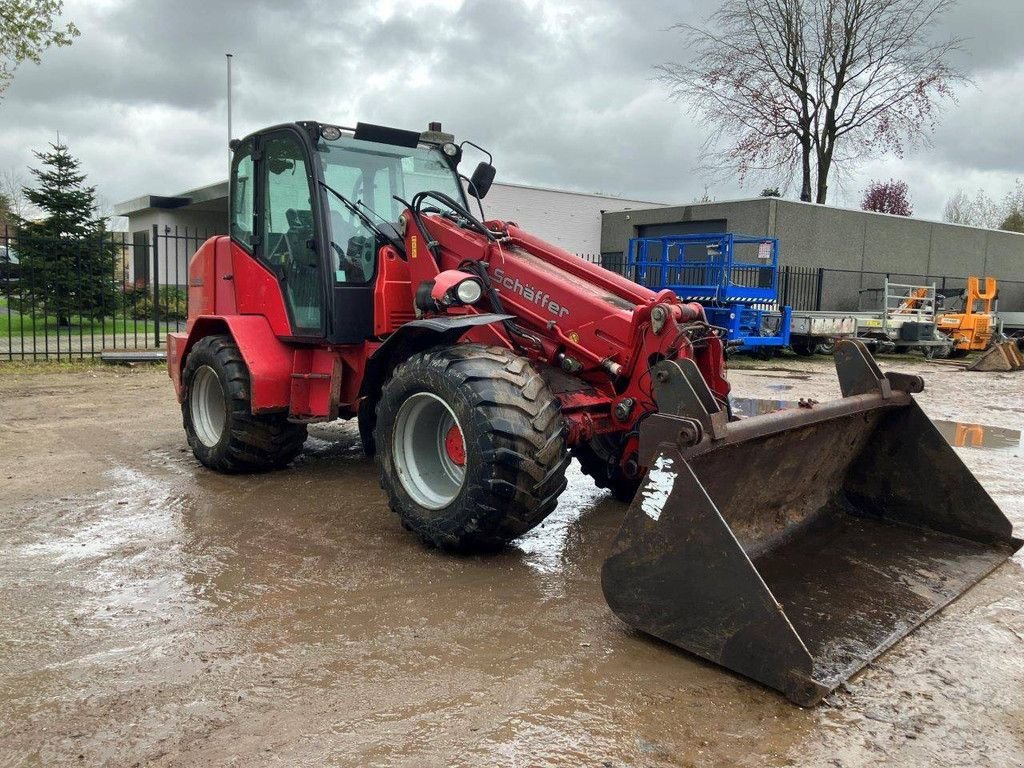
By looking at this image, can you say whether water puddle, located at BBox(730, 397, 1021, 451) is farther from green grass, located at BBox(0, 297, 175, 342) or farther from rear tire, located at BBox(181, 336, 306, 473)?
green grass, located at BBox(0, 297, 175, 342)

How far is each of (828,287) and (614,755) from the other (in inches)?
821

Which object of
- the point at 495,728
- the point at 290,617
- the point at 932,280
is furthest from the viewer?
the point at 932,280

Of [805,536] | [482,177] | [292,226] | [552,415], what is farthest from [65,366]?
[805,536]

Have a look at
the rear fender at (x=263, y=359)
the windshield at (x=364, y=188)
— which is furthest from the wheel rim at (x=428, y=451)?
the rear fender at (x=263, y=359)

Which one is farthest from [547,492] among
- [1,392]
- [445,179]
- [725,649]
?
[1,392]

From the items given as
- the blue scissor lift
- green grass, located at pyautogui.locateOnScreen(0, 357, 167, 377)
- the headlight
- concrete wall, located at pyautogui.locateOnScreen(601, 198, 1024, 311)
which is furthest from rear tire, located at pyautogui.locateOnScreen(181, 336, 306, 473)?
concrete wall, located at pyautogui.locateOnScreen(601, 198, 1024, 311)

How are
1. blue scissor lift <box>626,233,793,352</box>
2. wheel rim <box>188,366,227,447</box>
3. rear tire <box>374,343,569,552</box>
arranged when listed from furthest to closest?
blue scissor lift <box>626,233,793,352</box> < wheel rim <box>188,366,227,447</box> < rear tire <box>374,343,569,552</box>

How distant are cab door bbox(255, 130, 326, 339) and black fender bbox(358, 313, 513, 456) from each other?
0.54 metres

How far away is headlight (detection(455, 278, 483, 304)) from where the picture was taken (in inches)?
184

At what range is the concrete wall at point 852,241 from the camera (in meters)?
20.8

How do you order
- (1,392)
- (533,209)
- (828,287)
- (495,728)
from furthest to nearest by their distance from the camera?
(533,209) → (828,287) → (1,392) → (495,728)

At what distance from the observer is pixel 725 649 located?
3137 millimetres

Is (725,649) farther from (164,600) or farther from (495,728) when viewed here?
(164,600)

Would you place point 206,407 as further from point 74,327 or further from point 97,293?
point 74,327
